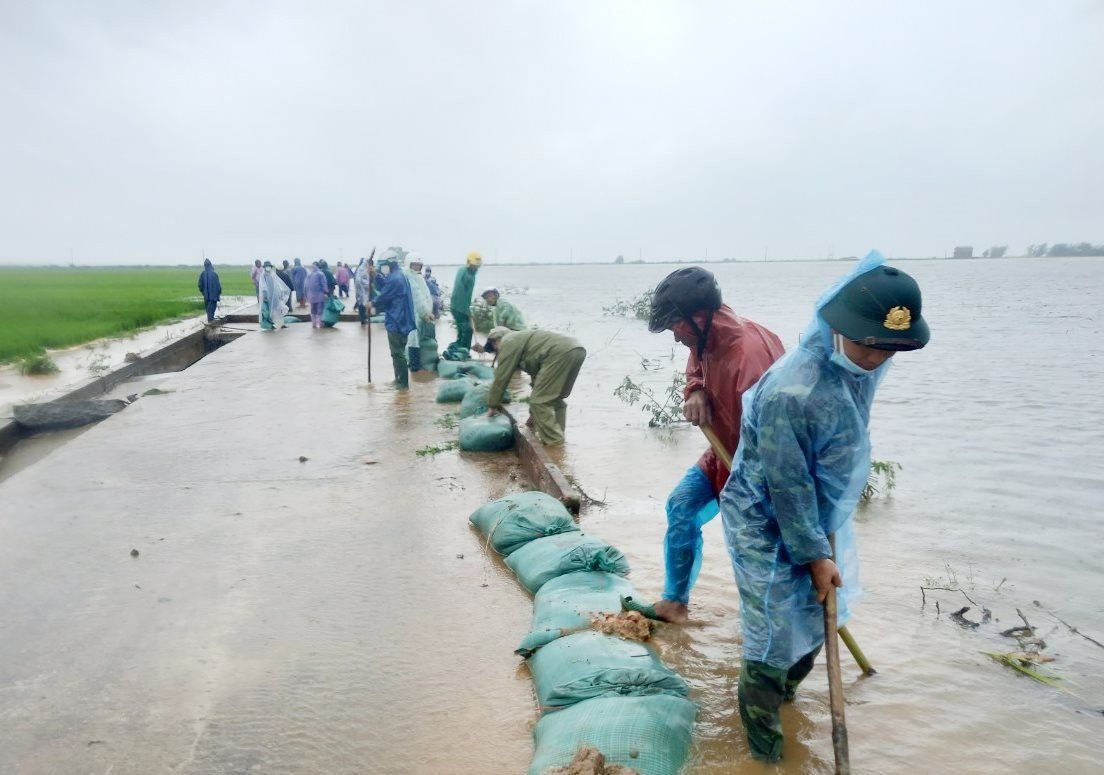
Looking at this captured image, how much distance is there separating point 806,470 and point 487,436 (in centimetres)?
434

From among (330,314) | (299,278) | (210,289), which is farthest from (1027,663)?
(299,278)

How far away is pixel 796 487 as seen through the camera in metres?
1.90

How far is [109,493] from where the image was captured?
497cm

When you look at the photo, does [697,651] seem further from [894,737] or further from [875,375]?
[875,375]

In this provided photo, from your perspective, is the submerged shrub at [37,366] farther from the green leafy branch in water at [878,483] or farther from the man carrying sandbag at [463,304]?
the green leafy branch in water at [878,483]

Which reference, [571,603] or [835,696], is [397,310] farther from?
[835,696]

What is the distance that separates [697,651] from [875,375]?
1477 mm

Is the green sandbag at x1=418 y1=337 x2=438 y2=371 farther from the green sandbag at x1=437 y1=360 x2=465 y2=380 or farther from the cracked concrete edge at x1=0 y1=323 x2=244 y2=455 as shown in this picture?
the cracked concrete edge at x1=0 y1=323 x2=244 y2=455

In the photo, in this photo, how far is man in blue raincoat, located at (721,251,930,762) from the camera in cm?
180

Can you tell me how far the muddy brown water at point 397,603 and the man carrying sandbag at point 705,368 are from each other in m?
0.57

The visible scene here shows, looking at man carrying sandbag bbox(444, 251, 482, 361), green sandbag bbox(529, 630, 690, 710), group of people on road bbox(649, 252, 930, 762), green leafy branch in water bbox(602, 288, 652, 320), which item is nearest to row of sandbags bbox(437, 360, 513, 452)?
man carrying sandbag bbox(444, 251, 482, 361)

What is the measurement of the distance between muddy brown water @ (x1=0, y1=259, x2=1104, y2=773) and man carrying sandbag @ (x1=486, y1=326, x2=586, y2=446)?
49 cm

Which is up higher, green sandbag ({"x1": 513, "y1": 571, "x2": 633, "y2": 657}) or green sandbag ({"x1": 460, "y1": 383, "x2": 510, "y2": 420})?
green sandbag ({"x1": 460, "y1": 383, "x2": 510, "y2": 420})

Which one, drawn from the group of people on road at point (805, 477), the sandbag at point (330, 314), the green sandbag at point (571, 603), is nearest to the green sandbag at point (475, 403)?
the green sandbag at point (571, 603)
